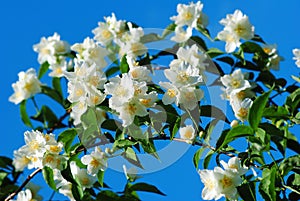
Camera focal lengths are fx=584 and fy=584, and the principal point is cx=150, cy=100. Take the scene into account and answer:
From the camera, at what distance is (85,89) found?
5.61 feet

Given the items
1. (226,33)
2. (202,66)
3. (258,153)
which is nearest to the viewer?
(258,153)

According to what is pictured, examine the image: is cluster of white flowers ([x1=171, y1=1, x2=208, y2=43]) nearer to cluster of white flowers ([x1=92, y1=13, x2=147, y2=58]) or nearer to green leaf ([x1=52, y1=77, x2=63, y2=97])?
cluster of white flowers ([x1=92, y1=13, x2=147, y2=58])

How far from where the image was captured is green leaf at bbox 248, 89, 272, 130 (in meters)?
1.53

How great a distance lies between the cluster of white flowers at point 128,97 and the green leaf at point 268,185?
393 mm

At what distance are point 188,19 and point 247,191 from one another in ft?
3.95

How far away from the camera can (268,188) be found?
165cm

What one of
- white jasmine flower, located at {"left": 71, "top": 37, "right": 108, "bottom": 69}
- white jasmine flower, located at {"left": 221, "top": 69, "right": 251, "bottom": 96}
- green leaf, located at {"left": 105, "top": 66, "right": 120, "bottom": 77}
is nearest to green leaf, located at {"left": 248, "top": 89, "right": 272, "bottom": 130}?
white jasmine flower, located at {"left": 221, "top": 69, "right": 251, "bottom": 96}

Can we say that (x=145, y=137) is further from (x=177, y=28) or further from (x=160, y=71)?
(x=177, y=28)

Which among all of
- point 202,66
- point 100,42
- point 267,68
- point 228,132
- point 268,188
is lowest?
point 268,188

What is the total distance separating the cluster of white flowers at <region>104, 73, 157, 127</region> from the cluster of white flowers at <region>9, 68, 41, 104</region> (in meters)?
1.46

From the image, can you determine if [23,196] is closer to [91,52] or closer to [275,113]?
[91,52]

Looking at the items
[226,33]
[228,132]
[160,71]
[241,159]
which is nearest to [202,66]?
[160,71]

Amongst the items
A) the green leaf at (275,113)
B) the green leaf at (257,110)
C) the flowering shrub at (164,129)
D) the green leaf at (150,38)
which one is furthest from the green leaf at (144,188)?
the green leaf at (150,38)

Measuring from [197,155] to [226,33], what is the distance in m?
0.92
